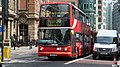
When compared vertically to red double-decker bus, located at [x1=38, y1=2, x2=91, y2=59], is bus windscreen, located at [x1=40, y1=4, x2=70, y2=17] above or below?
above

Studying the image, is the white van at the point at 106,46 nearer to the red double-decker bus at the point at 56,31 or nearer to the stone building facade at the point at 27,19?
the red double-decker bus at the point at 56,31

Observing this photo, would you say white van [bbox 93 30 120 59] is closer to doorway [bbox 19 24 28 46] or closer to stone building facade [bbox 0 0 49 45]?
stone building facade [bbox 0 0 49 45]

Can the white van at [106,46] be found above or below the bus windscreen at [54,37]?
below

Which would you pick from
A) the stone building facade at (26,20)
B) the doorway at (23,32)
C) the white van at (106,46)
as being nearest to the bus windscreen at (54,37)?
the white van at (106,46)

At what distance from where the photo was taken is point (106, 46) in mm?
28438

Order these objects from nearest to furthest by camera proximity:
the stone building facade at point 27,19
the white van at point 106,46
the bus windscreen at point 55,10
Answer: the bus windscreen at point 55,10
the white van at point 106,46
the stone building facade at point 27,19

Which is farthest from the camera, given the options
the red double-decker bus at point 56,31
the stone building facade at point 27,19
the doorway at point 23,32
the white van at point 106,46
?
the doorway at point 23,32

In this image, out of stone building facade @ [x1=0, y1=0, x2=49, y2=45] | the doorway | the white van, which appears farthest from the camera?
the doorway

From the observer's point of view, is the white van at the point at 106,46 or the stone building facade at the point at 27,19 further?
the stone building facade at the point at 27,19

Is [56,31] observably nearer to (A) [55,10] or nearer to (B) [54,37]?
(B) [54,37]

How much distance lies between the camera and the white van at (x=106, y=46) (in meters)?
28.4

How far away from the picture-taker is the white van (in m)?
28.4

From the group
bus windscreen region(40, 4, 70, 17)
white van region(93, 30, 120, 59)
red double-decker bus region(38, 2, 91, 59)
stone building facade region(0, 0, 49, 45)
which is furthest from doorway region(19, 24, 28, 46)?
red double-decker bus region(38, 2, 91, 59)

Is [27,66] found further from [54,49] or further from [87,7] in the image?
[87,7]
